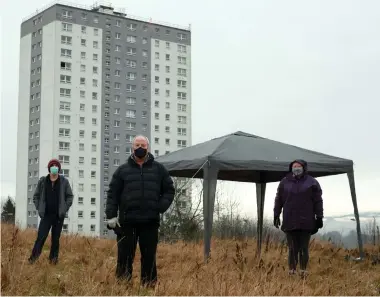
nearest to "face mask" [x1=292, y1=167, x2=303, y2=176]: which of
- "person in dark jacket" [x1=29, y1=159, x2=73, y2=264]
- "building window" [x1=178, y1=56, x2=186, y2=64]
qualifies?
"person in dark jacket" [x1=29, y1=159, x2=73, y2=264]

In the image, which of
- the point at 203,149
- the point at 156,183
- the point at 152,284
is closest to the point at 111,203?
the point at 156,183

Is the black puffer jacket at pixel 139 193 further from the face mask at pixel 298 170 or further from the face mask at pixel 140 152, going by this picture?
the face mask at pixel 298 170

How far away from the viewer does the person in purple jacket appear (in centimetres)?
812

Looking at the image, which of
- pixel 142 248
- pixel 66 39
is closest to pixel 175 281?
pixel 142 248

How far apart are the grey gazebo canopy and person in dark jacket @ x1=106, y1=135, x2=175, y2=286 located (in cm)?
360

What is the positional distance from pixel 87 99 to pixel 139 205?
237ft

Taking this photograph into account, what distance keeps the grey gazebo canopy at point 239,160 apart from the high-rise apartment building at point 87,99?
63.7 meters

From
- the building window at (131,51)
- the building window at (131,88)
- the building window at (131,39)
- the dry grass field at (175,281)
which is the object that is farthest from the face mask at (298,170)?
the building window at (131,39)

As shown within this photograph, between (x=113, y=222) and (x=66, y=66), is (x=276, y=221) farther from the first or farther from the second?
(x=66, y=66)

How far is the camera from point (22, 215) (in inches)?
3019

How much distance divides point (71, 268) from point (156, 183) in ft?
7.25

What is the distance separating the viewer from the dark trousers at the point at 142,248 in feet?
20.5

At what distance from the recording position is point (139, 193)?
6219 millimetres

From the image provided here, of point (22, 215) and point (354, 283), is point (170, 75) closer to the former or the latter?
point (22, 215)
